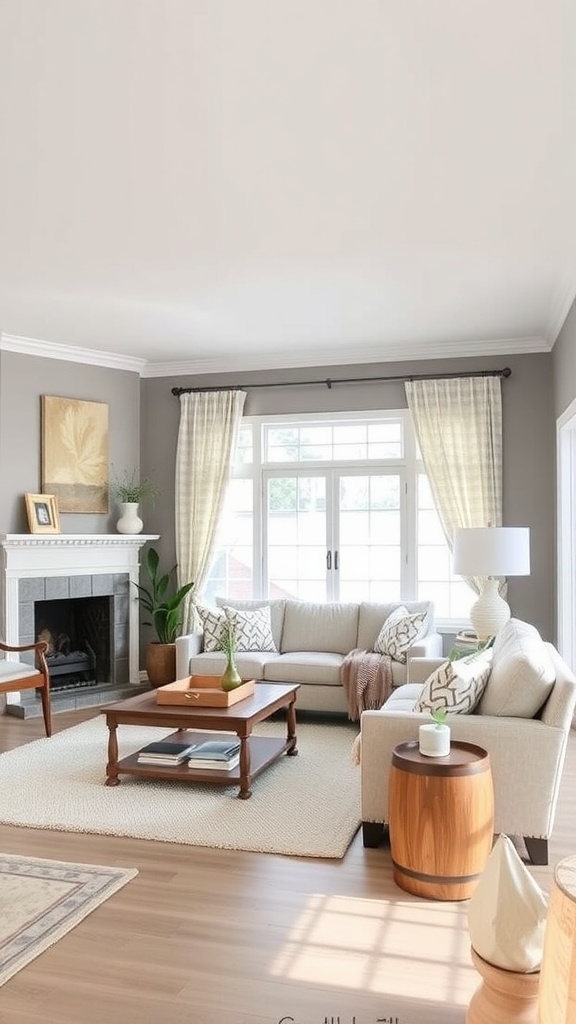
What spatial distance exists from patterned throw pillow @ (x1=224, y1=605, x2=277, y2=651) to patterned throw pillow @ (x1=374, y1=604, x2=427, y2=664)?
833 millimetres

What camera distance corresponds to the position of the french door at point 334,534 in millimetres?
6758

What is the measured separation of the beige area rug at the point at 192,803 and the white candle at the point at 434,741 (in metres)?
0.64

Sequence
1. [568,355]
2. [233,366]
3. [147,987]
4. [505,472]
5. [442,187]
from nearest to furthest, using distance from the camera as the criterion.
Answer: [147,987]
[442,187]
[568,355]
[505,472]
[233,366]

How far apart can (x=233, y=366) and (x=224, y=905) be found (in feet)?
16.2

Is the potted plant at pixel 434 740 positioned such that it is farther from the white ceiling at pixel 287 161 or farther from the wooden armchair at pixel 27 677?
the wooden armchair at pixel 27 677

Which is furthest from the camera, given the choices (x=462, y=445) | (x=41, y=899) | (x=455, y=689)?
(x=462, y=445)

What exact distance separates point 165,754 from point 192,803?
357 millimetres

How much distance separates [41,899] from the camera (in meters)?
2.96

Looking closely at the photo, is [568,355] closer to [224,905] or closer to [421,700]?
[421,700]

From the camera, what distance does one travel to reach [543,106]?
2.91 metres

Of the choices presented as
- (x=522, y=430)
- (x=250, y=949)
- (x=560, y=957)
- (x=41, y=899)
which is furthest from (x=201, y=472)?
(x=560, y=957)

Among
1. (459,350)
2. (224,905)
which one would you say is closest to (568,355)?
(459,350)

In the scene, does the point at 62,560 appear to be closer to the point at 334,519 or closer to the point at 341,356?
the point at 334,519

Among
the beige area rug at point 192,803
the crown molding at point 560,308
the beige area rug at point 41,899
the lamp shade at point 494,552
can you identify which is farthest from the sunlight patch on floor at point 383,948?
the crown molding at point 560,308
